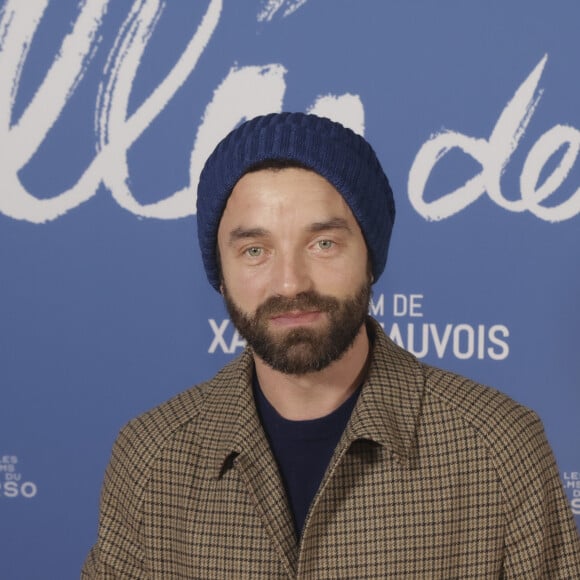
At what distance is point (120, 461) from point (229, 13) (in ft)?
2.69

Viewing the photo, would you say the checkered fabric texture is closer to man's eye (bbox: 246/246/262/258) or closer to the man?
the man

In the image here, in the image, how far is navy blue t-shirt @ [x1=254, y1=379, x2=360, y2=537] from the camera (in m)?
1.07

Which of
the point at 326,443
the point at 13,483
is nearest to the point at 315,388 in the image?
the point at 326,443

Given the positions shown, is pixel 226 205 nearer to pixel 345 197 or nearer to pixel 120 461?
pixel 345 197

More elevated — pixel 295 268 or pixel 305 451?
pixel 295 268

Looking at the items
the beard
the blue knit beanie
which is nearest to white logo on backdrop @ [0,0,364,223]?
the blue knit beanie

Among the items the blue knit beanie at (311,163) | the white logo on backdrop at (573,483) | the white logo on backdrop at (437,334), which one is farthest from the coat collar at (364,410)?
the white logo on backdrop at (573,483)

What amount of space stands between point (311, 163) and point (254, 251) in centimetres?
11

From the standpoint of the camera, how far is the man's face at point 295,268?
1.01 m

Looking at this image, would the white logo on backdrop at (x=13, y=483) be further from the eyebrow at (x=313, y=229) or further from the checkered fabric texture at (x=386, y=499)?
the eyebrow at (x=313, y=229)

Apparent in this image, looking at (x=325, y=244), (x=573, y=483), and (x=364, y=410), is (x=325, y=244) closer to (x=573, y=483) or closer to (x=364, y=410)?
(x=364, y=410)

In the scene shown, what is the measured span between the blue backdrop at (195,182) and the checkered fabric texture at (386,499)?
0.60 metres

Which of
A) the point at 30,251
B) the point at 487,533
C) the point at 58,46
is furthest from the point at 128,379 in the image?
the point at 487,533

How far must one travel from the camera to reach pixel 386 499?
1033 millimetres
